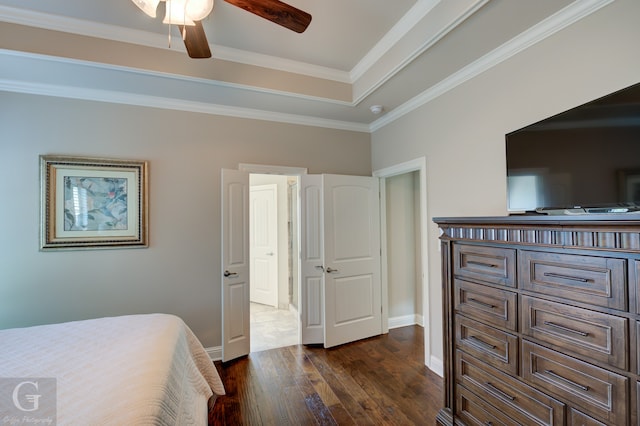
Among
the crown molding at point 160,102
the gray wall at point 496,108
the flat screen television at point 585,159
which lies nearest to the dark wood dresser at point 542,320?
the flat screen television at point 585,159

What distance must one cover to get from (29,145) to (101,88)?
2.59 feet

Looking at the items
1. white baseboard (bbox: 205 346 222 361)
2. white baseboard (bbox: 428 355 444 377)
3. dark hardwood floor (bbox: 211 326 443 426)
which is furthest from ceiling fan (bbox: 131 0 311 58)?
white baseboard (bbox: 428 355 444 377)

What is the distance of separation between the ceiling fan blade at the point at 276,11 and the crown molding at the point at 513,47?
1.46m

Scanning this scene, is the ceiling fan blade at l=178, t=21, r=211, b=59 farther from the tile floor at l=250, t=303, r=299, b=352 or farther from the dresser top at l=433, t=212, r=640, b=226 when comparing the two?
the tile floor at l=250, t=303, r=299, b=352

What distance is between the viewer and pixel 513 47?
189 centimetres

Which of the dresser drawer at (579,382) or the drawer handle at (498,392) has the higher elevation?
the dresser drawer at (579,382)

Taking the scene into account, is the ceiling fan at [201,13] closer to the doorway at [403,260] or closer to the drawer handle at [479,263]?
the drawer handle at [479,263]

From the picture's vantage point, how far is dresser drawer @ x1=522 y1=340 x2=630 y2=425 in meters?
1.04

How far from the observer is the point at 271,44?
2.34 metres

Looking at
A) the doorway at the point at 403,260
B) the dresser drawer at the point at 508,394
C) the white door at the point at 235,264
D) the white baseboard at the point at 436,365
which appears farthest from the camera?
the doorway at the point at 403,260

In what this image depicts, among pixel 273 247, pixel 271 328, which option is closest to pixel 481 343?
pixel 271 328

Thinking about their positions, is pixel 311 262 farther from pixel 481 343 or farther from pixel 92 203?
pixel 92 203

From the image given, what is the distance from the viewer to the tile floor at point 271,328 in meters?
3.28

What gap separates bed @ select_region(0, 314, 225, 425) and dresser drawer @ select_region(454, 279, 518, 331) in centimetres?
161
